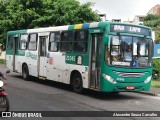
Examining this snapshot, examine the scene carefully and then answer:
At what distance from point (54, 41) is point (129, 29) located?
451 cm

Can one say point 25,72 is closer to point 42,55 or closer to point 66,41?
point 42,55

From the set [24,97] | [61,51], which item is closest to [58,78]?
[61,51]

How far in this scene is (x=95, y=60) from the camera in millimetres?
14172

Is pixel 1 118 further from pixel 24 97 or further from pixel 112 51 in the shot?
pixel 112 51

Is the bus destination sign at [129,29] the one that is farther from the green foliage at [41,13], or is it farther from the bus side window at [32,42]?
the green foliage at [41,13]

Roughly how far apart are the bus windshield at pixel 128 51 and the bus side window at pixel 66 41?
110 inches

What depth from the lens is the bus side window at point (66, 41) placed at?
15934 millimetres

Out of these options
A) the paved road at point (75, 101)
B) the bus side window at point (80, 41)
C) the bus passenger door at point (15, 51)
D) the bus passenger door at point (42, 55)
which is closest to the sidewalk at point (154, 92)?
the paved road at point (75, 101)

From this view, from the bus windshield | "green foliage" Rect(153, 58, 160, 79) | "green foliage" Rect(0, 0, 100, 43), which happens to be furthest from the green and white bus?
"green foliage" Rect(0, 0, 100, 43)

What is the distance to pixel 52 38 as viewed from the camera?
57.6 ft

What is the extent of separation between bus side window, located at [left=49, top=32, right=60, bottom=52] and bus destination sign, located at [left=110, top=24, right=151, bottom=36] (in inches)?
156

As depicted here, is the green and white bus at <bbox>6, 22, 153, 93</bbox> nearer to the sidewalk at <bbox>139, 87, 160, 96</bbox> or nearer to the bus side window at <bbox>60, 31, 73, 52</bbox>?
the bus side window at <bbox>60, 31, 73, 52</bbox>

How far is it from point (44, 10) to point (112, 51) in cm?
2164

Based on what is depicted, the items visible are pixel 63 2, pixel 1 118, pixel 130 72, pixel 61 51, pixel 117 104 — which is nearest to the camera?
pixel 1 118
